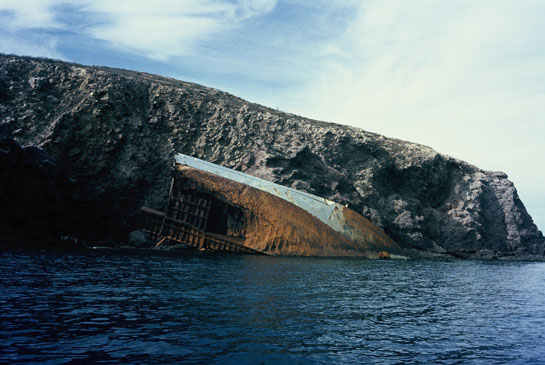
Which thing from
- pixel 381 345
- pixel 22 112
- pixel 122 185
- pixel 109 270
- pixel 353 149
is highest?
pixel 353 149

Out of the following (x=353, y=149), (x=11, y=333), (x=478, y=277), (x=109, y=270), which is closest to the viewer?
(x=11, y=333)

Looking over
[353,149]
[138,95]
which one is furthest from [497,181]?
[138,95]

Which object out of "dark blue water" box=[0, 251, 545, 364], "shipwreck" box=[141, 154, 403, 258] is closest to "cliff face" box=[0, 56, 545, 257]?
"shipwreck" box=[141, 154, 403, 258]

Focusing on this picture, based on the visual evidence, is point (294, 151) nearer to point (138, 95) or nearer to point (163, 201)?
point (163, 201)

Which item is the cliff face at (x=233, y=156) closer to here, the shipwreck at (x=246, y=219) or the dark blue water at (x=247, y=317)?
the shipwreck at (x=246, y=219)

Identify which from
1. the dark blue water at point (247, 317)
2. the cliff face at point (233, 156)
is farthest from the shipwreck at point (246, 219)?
the dark blue water at point (247, 317)

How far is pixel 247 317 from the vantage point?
26.6ft

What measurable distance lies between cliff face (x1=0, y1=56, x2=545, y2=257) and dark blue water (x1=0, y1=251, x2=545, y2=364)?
1393cm

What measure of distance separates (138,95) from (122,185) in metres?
10.7

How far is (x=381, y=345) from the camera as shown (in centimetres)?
686

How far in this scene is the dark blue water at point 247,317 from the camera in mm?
6039

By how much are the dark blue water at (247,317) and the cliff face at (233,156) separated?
45.7 ft

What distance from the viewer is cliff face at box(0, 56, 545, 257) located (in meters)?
27.5

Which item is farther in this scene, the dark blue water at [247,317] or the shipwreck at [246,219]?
the shipwreck at [246,219]
